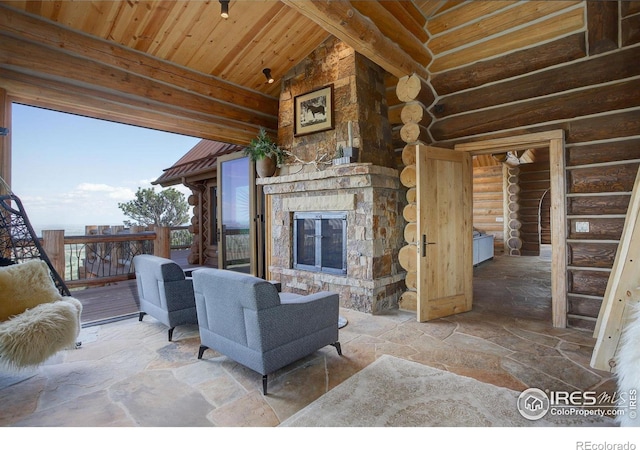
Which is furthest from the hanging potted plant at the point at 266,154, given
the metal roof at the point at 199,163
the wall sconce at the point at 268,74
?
the metal roof at the point at 199,163

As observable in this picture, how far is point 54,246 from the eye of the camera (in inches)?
152

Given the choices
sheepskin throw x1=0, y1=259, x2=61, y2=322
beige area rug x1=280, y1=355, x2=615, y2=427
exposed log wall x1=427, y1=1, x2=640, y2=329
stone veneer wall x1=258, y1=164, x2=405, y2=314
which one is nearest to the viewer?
beige area rug x1=280, y1=355, x2=615, y2=427

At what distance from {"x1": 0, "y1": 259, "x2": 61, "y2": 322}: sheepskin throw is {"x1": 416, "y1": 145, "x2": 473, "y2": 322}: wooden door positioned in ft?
12.1

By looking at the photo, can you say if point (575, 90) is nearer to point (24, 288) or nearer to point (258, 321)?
point (258, 321)

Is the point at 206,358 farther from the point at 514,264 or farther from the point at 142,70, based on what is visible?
the point at 514,264

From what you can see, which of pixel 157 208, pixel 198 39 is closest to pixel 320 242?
pixel 198 39

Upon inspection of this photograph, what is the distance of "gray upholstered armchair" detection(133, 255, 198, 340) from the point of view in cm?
312

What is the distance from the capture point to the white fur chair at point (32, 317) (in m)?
2.07

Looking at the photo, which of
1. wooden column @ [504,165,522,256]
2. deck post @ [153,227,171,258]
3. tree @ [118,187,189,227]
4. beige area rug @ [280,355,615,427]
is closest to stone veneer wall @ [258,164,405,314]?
beige area rug @ [280,355,615,427]

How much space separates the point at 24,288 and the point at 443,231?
427 cm

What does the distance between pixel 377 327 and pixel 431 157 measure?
2126mm

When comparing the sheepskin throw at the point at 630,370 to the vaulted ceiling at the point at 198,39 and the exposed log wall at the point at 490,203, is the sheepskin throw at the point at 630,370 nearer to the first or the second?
the vaulted ceiling at the point at 198,39

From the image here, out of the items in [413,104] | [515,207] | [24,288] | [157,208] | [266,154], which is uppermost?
[413,104]

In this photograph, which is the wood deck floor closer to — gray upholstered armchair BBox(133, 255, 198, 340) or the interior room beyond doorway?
gray upholstered armchair BBox(133, 255, 198, 340)
